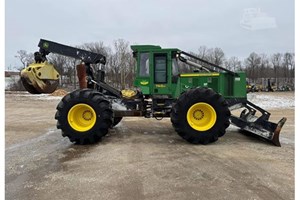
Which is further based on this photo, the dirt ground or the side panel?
the side panel

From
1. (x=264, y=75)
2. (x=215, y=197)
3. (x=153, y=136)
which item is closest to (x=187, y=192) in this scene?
(x=215, y=197)

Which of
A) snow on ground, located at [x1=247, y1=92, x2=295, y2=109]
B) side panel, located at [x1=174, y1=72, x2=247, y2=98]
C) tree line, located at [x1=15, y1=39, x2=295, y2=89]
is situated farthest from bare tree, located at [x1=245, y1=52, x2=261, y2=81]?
side panel, located at [x1=174, y1=72, x2=247, y2=98]

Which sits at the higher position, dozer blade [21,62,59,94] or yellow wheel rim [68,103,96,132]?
dozer blade [21,62,59,94]

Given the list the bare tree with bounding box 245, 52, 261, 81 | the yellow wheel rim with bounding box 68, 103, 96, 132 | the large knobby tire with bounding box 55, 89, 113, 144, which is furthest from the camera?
the bare tree with bounding box 245, 52, 261, 81

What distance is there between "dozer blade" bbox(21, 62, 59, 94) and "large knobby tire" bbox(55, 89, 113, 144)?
0.82 m

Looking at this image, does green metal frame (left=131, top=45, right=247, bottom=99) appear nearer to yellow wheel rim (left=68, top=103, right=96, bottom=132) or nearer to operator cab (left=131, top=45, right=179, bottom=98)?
operator cab (left=131, top=45, right=179, bottom=98)

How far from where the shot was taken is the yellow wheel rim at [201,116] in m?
6.94

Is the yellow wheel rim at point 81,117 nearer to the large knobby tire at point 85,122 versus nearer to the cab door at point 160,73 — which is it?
the large knobby tire at point 85,122

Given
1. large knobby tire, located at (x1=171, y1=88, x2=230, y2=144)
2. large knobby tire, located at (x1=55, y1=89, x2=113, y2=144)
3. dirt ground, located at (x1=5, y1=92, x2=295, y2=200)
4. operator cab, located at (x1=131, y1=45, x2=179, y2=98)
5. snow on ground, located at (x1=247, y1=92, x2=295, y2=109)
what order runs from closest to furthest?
dirt ground, located at (x1=5, y1=92, x2=295, y2=200), large knobby tire, located at (x1=171, y1=88, x2=230, y2=144), large knobby tire, located at (x1=55, y1=89, x2=113, y2=144), operator cab, located at (x1=131, y1=45, x2=179, y2=98), snow on ground, located at (x1=247, y1=92, x2=295, y2=109)

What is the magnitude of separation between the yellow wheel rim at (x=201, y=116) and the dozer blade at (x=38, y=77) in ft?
12.7

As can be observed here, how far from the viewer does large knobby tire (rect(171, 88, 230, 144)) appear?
687 cm

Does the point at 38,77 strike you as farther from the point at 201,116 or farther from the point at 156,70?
the point at 201,116

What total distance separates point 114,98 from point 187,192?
4619 millimetres

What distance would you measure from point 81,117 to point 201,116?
3147mm
